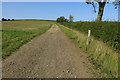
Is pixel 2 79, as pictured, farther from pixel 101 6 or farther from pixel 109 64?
pixel 101 6

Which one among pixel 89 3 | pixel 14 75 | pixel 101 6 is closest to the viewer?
pixel 14 75

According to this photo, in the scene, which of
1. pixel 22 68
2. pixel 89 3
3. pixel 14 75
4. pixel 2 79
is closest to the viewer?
pixel 2 79

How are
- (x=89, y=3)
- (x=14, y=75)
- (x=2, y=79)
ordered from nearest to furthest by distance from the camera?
(x=2, y=79), (x=14, y=75), (x=89, y=3)

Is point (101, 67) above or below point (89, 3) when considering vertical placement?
below

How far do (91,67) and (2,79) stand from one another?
11.2 feet

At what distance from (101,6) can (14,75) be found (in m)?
18.6

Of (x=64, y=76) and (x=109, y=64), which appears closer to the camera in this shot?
(x=64, y=76)

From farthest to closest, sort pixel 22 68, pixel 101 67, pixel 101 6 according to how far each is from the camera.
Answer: pixel 101 6 → pixel 101 67 → pixel 22 68

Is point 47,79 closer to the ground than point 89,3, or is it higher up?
closer to the ground

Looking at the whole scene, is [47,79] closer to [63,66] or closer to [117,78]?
[63,66]

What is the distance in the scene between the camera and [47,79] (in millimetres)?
3984

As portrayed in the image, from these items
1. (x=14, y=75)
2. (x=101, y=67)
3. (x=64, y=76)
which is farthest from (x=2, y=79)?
(x=101, y=67)

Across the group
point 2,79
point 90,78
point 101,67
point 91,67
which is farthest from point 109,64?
point 2,79

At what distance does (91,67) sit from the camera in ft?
17.1
